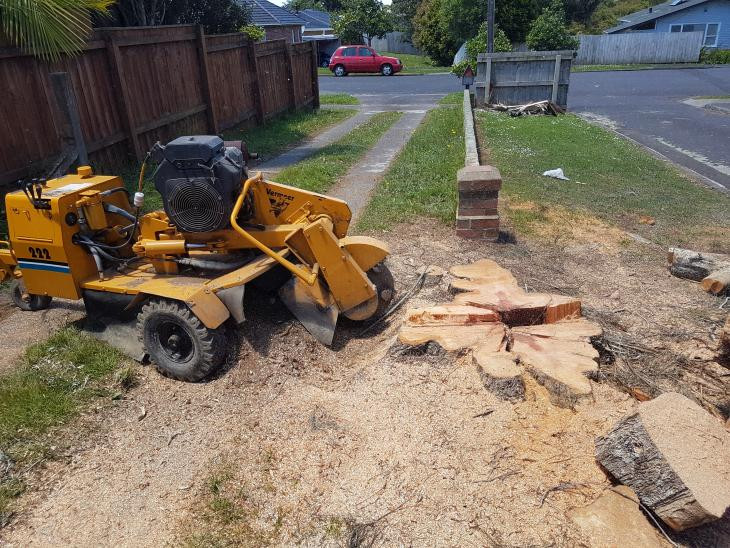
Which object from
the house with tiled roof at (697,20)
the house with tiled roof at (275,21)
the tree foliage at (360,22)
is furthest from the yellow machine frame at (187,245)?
the house with tiled roof at (697,20)

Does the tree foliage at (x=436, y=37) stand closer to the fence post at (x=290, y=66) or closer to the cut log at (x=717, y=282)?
the fence post at (x=290, y=66)

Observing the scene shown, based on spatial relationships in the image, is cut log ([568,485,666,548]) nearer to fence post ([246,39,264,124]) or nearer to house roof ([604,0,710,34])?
fence post ([246,39,264,124])

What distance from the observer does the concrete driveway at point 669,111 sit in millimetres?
12125

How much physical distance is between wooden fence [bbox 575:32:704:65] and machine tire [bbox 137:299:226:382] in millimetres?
39005

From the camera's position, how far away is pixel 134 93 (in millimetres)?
10117

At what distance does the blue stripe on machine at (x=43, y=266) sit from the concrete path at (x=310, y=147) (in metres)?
5.91

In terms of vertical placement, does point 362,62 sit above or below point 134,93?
below

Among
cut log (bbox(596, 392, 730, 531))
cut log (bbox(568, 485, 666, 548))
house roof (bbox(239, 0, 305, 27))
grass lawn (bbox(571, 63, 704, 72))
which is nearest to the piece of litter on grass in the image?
cut log (bbox(596, 392, 730, 531))

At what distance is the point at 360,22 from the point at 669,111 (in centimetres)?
2863

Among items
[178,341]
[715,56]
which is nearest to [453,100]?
[178,341]

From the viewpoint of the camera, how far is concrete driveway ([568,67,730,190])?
39.8 feet

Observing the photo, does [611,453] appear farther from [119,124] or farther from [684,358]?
[119,124]

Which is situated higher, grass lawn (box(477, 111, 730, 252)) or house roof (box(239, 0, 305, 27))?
house roof (box(239, 0, 305, 27))

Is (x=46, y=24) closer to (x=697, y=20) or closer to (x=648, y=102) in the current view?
(x=648, y=102)
